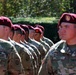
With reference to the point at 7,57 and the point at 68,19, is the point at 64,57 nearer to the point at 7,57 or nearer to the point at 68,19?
the point at 68,19

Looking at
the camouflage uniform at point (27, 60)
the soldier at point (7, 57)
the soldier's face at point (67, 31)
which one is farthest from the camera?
the camouflage uniform at point (27, 60)

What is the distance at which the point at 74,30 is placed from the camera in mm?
5566

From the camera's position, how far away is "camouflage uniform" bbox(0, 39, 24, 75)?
18.6 ft

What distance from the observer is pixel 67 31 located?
5480mm

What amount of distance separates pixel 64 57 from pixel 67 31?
1.27 feet

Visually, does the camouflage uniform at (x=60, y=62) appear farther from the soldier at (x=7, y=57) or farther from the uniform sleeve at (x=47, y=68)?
the soldier at (x=7, y=57)

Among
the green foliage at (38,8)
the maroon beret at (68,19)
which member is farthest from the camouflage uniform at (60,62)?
the green foliage at (38,8)

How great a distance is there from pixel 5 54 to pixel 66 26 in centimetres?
93

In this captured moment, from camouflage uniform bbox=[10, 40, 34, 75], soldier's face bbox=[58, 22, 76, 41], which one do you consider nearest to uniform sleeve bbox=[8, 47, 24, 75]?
soldier's face bbox=[58, 22, 76, 41]

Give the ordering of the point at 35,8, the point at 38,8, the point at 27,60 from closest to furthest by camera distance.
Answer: the point at 27,60 → the point at 35,8 → the point at 38,8

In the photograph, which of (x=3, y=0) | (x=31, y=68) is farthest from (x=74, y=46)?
(x=3, y=0)

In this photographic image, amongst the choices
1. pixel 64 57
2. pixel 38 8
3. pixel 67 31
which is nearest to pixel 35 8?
pixel 38 8

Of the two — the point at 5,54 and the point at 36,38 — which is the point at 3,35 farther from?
the point at 36,38

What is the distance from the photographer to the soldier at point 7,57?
567 centimetres
